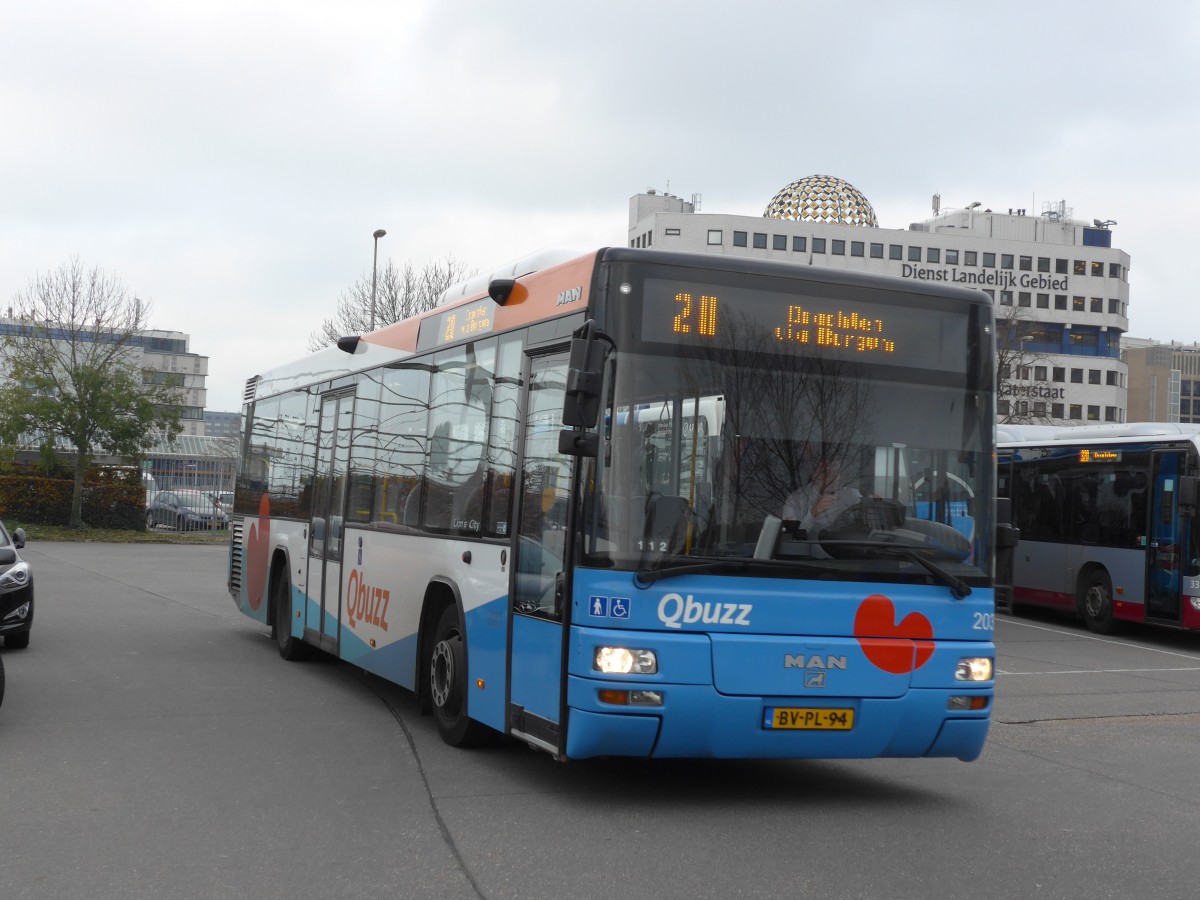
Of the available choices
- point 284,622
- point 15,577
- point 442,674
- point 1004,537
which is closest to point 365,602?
point 442,674

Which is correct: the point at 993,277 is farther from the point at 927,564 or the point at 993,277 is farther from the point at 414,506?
the point at 927,564

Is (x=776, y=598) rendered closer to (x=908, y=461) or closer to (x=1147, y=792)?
(x=908, y=461)

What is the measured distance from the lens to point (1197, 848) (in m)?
7.03

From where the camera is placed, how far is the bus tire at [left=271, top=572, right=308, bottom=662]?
45.7ft

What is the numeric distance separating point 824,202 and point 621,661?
100674 mm

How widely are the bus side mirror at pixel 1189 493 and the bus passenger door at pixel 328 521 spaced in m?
11.2

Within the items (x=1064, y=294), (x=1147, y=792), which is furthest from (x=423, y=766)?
(x=1064, y=294)

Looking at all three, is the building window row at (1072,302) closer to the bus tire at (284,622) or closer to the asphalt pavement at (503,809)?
the bus tire at (284,622)

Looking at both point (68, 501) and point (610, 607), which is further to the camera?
point (68, 501)

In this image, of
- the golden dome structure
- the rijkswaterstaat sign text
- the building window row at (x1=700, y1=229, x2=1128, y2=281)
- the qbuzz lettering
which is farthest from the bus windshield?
the rijkswaterstaat sign text

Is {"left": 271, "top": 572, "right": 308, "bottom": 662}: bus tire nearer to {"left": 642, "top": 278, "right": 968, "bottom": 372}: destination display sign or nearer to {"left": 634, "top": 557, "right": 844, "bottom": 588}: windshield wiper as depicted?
{"left": 634, "top": 557, "right": 844, "bottom": 588}: windshield wiper

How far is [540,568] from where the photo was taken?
776cm

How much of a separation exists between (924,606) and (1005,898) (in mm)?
1983

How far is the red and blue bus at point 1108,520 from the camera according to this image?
1934cm
